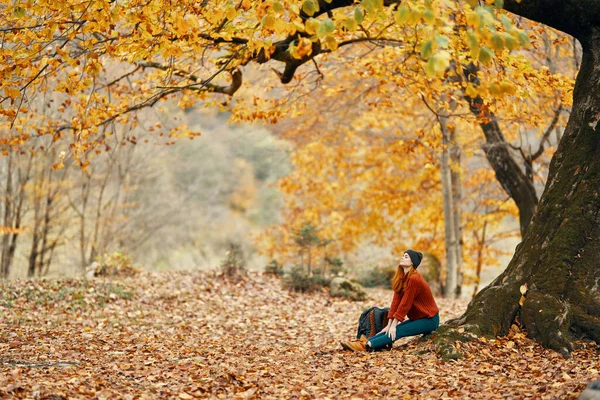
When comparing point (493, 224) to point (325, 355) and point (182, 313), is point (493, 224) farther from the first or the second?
point (325, 355)

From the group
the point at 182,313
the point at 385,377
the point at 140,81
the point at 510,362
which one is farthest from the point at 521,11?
the point at 182,313

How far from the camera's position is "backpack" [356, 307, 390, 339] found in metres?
7.30

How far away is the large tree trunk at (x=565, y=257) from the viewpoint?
20.1 feet

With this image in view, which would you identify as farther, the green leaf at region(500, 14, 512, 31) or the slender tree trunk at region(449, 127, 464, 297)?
the slender tree trunk at region(449, 127, 464, 297)

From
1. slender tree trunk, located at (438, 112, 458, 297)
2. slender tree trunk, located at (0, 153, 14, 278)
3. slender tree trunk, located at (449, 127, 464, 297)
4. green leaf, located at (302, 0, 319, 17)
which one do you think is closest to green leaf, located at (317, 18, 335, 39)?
green leaf, located at (302, 0, 319, 17)

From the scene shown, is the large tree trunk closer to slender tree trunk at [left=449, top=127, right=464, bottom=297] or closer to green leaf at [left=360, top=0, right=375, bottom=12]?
green leaf at [left=360, top=0, right=375, bottom=12]

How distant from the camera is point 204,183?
4031 cm

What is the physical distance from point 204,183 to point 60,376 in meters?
35.2

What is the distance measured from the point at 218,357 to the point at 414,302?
239cm

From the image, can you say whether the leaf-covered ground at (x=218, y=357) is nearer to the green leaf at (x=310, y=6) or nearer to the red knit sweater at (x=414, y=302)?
the red knit sweater at (x=414, y=302)

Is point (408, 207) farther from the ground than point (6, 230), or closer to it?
A: farther from the ground

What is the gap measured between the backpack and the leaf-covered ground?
36 centimetres

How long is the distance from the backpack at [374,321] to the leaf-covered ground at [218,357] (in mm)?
358

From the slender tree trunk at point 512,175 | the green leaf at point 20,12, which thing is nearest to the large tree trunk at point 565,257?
the slender tree trunk at point 512,175
